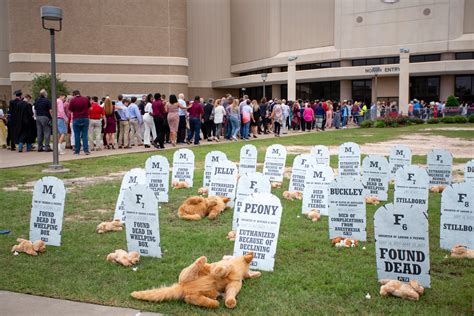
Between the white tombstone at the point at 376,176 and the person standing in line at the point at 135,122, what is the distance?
11667 mm

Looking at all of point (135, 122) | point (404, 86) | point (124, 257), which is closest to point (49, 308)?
point (124, 257)

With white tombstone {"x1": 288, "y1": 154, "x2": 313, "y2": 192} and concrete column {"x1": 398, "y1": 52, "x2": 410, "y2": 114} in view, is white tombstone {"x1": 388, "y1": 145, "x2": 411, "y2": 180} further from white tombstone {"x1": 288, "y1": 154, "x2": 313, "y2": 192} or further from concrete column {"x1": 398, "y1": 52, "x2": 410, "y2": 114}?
concrete column {"x1": 398, "y1": 52, "x2": 410, "y2": 114}

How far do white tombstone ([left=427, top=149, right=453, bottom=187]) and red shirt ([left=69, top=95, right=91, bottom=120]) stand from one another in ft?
35.7

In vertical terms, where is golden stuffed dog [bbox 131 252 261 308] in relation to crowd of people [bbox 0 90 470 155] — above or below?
below

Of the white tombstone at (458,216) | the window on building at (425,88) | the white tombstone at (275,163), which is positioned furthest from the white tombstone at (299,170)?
the window on building at (425,88)

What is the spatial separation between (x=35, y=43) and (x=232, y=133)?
36.9 meters

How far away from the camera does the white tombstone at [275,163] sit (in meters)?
10.4

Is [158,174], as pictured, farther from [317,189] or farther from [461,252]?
[461,252]

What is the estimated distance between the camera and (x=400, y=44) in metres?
50.2

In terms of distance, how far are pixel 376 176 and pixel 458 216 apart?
2866mm

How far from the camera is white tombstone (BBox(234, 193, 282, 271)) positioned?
549 cm

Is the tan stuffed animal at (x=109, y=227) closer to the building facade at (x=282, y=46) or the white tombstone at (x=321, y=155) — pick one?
the white tombstone at (x=321, y=155)

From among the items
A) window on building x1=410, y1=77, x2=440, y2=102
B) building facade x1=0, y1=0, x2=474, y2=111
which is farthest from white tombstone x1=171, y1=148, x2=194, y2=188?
window on building x1=410, y1=77, x2=440, y2=102

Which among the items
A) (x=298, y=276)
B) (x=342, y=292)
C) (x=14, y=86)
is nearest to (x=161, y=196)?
(x=298, y=276)
